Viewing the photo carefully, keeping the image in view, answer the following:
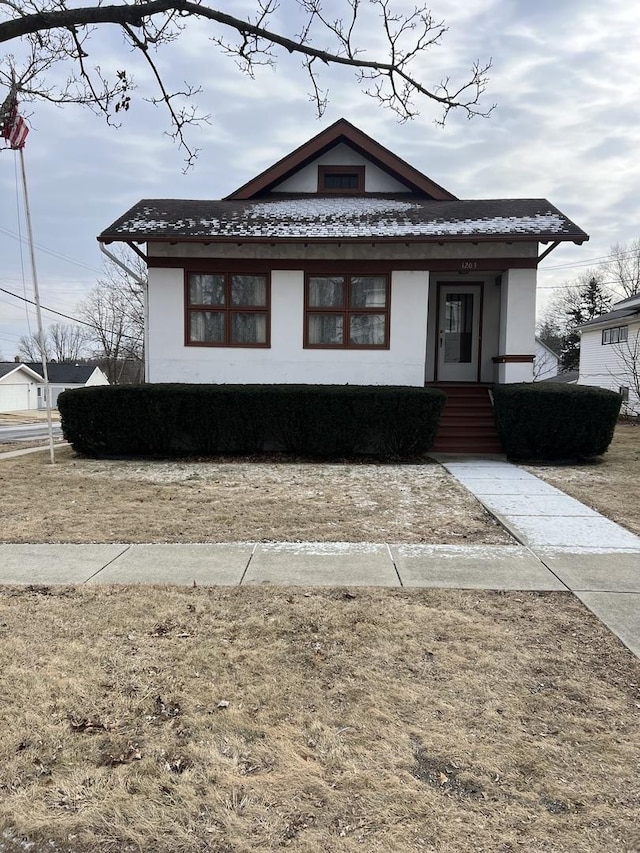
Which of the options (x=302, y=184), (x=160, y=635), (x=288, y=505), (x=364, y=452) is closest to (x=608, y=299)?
(x=302, y=184)

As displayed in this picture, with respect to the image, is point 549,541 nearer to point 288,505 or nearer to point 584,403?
point 288,505

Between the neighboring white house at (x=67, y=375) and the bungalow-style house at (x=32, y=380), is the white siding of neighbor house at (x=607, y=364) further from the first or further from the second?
the neighboring white house at (x=67, y=375)

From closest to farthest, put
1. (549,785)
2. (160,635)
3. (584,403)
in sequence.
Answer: (549,785), (160,635), (584,403)

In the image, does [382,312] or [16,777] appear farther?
[382,312]

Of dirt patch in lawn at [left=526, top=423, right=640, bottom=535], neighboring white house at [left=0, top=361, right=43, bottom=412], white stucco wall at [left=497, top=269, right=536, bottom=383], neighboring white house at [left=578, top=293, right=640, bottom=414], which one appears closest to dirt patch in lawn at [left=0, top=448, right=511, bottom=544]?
dirt patch in lawn at [left=526, top=423, right=640, bottom=535]

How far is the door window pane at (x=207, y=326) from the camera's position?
39.0 ft

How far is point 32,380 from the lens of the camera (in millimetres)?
53438

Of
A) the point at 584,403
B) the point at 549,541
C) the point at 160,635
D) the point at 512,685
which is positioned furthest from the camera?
the point at 584,403

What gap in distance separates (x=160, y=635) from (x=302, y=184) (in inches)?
516

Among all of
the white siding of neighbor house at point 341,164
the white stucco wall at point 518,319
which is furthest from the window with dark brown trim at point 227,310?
the white stucco wall at point 518,319

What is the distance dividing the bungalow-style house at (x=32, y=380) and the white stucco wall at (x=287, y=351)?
3922 cm

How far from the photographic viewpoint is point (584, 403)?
32.2 ft

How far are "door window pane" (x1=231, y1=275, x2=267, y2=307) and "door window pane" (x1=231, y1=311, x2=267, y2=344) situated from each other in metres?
0.24

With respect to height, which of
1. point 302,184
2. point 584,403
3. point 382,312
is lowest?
point 584,403
